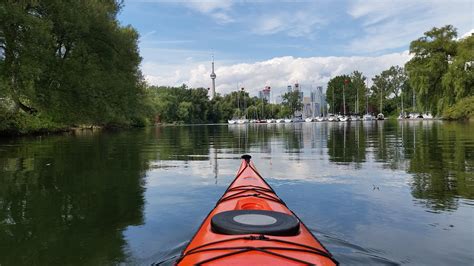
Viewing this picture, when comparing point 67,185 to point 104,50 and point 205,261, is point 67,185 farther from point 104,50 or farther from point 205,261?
point 104,50

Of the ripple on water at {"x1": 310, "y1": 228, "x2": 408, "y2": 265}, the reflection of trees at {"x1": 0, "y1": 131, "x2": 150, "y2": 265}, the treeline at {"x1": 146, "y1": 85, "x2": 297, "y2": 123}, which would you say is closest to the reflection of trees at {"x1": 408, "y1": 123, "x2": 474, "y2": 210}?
the ripple on water at {"x1": 310, "y1": 228, "x2": 408, "y2": 265}

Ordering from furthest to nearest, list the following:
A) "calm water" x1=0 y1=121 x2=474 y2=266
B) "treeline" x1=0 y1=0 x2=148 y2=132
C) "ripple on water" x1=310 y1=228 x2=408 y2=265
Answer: "treeline" x1=0 y1=0 x2=148 y2=132 → "calm water" x1=0 y1=121 x2=474 y2=266 → "ripple on water" x1=310 y1=228 x2=408 y2=265

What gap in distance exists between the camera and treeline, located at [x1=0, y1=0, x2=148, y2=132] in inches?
982

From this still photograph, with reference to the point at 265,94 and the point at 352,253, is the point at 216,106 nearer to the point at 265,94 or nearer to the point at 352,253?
the point at 265,94

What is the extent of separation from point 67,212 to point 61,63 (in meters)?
23.6

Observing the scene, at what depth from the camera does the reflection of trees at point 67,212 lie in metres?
5.98

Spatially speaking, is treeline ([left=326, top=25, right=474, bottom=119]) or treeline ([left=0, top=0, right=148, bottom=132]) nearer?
treeline ([left=0, top=0, right=148, bottom=132])

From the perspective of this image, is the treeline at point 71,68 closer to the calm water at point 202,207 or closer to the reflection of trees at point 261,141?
the reflection of trees at point 261,141

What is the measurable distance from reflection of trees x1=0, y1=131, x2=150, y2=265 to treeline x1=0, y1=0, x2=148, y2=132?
12884mm

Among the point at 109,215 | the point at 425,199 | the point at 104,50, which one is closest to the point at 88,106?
the point at 104,50

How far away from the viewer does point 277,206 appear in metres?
5.73

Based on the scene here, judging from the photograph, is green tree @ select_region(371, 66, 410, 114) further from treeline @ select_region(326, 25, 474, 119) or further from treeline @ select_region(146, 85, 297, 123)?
treeline @ select_region(326, 25, 474, 119)

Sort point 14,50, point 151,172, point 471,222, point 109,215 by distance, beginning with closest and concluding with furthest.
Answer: point 471,222
point 109,215
point 151,172
point 14,50

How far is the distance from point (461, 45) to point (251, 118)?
8066cm
